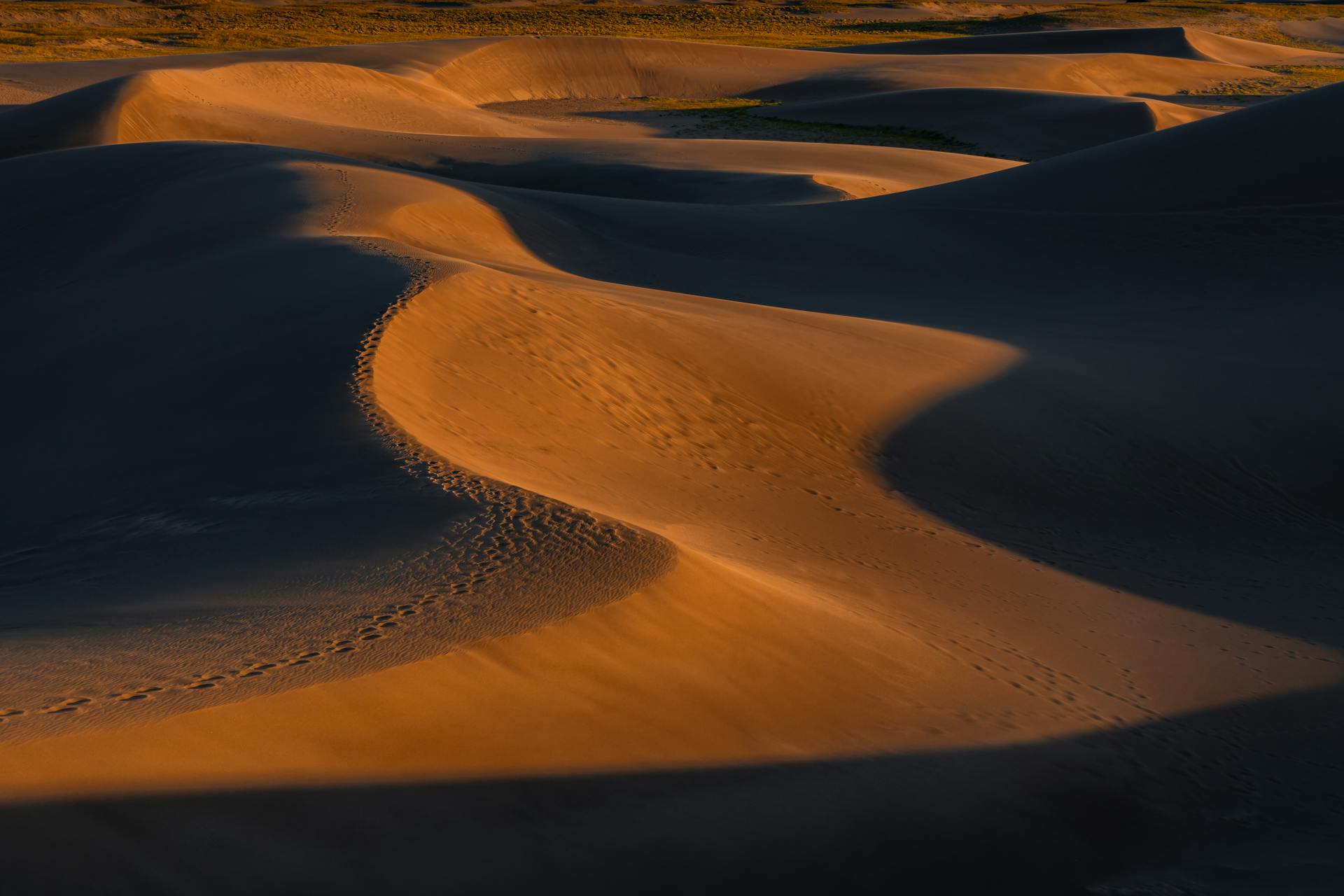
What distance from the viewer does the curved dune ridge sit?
10.9ft

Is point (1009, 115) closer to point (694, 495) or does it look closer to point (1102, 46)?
point (1102, 46)

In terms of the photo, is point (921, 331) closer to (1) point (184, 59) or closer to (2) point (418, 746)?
(2) point (418, 746)

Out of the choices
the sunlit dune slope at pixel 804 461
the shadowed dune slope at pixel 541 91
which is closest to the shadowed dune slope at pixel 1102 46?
the shadowed dune slope at pixel 541 91

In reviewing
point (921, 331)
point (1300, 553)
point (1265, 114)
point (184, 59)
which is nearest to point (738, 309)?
point (921, 331)

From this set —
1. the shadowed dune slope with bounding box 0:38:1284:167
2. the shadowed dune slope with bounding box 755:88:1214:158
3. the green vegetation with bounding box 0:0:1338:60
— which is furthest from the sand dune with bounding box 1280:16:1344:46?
the shadowed dune slope with bounding box 755:88:1214:158

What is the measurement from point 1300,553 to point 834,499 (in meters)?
3.04

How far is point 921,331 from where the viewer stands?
9.63 meters

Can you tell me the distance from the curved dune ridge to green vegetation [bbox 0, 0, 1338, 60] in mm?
28621

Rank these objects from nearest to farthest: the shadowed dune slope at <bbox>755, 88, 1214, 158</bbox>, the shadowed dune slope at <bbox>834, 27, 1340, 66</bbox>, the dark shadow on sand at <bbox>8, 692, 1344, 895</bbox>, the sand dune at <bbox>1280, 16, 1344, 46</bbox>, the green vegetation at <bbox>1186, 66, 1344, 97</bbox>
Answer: the dark shadow on sand at <bbox>8, 692, 1344, 895</bbox>, the shadowed dune slope at <bbox>755, 88, 1214, 158</bbox>, the green vegetation at <bbox>1186, 66, 1344, 97</bbox>, the shadowed dune slope at <bbox>834, 27, 1340, 66</bbox>, the sand dune at <bbox>1280, 16, 1344, 46</bbox>

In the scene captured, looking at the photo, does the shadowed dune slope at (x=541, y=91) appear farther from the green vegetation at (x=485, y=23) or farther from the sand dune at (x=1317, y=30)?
the sand dune at (x=1317, y=30)

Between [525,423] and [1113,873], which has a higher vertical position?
[525,423]

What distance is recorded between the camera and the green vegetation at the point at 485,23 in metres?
38.9

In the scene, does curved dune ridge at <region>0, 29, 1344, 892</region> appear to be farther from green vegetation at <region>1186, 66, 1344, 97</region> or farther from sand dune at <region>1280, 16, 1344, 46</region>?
sand dune at <region>1280, 16, 1344, 46</region>

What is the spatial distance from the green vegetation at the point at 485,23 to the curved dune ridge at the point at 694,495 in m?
28.6
